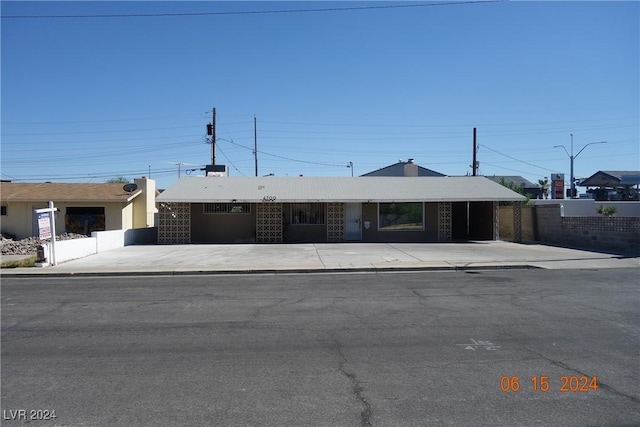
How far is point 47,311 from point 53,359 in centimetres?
356

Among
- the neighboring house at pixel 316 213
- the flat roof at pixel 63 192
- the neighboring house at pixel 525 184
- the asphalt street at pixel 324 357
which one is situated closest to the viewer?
the asphalt street at pixel 324 357

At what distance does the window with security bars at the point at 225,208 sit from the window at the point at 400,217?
7640mm

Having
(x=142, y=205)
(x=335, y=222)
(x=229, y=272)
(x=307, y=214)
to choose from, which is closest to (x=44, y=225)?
(x=229, y=272)

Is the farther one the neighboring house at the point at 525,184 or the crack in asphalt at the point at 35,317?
the neighboring house at the point at 525,184

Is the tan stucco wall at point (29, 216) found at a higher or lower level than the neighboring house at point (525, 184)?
lower

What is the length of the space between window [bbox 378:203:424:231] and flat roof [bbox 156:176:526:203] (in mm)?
690

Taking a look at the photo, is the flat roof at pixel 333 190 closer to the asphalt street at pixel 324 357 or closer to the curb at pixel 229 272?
the curb at pixel 229 272

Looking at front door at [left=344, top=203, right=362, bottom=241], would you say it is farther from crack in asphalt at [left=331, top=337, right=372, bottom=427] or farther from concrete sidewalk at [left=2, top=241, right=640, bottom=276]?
crack in asphalt at [left=331, top=337, right=372, bottom=427]

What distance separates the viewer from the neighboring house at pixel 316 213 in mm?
27953

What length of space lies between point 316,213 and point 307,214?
0.52 metres

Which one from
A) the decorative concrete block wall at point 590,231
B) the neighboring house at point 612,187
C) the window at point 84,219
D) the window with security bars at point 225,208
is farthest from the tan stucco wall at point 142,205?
the neighboring house at point 612,187

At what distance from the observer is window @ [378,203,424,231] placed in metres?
28.8

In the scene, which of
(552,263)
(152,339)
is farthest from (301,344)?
(552,263)

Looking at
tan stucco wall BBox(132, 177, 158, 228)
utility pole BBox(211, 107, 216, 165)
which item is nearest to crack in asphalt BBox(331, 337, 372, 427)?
tan stucco wall BBox(132, 177, 158, 228)
